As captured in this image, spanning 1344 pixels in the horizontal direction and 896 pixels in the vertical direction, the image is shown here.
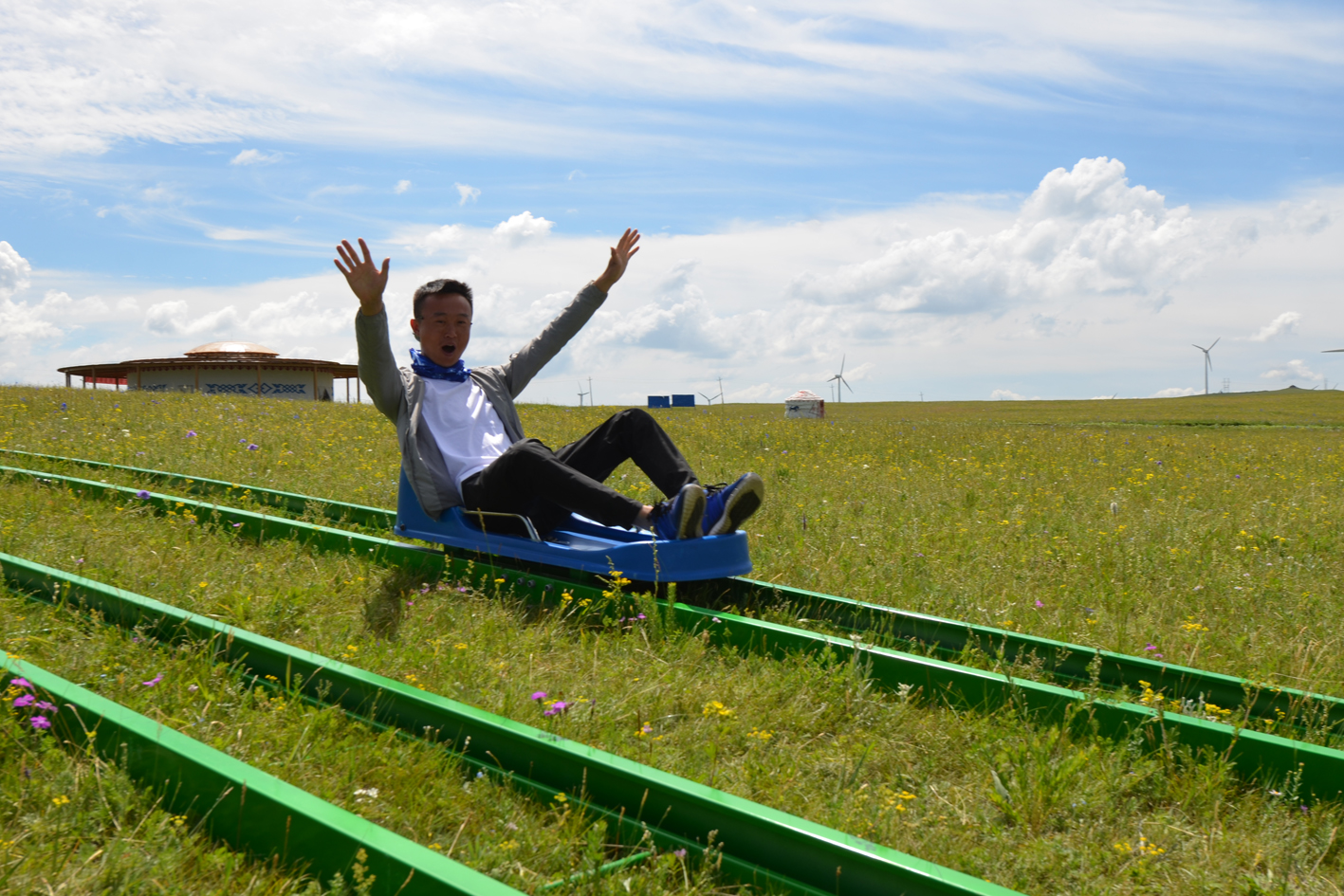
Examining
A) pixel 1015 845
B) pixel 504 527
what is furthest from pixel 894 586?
pixel 1015 845

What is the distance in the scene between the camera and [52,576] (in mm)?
4602

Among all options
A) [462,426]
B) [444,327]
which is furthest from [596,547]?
[444,327]

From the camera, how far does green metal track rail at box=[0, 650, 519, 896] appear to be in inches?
83.0

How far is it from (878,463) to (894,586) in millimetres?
6206

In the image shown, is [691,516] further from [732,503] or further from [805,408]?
[805,408]

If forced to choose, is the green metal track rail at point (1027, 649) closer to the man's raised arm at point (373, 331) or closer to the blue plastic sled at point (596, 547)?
the blue plastic sled at point (596, 547)

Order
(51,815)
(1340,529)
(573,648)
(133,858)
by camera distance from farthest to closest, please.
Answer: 1. (1340,529)
2. (573,648)
3. (51,815)
4. (133,858)

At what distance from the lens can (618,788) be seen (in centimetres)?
271

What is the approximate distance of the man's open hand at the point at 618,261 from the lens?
20.9ft

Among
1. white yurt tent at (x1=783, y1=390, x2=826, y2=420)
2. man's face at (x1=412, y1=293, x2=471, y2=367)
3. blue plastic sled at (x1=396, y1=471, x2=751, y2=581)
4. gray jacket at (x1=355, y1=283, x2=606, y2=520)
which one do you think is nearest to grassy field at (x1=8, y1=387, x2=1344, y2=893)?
blue plastic sled at (x1=396, y1=471, x2=751, y2=581)

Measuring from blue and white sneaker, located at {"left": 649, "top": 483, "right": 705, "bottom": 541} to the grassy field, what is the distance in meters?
0.68

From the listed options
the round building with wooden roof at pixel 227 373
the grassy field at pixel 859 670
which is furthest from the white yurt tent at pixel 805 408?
the grassy field at pixel 859 670

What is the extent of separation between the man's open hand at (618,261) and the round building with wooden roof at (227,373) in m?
46.0

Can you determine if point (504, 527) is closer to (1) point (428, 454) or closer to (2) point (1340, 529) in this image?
(1) point (428, 454)
